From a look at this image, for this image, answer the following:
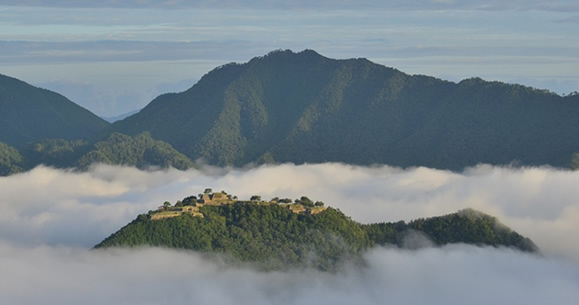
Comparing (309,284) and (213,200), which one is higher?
(213,200)

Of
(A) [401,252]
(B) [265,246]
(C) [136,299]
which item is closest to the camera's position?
(C) [136,299]

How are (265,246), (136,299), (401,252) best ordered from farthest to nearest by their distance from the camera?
(401,252)
(265,246)
(136,299)

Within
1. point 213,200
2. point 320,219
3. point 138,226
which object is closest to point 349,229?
point 320,219

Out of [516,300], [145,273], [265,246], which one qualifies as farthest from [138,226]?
[516,300]

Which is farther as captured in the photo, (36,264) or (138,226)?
(36,264)

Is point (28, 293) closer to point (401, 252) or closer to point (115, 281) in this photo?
point (115, 281)

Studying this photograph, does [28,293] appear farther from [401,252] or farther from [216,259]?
[401,252]
